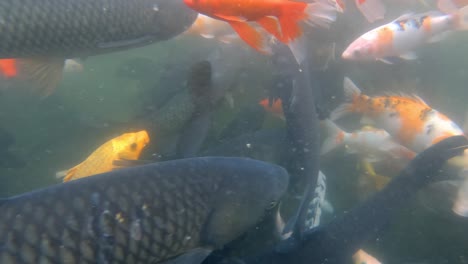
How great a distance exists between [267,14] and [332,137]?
2089 millimetres

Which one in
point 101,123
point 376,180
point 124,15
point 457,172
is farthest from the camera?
point 101,123

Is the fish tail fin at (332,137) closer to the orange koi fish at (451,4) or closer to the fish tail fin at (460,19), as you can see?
the fish tail fin at (460,19)

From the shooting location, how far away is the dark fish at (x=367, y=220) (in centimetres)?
291

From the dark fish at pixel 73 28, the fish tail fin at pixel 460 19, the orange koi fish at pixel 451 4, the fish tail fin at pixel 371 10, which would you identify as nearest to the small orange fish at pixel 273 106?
the dark fish at pixel 73 28

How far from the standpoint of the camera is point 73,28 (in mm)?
2898

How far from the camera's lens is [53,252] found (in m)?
→ 1.66

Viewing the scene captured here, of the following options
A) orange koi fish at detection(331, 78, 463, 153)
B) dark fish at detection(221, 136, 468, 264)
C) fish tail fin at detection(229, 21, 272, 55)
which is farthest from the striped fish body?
orange koi fish at detection(331, 78, 463, 153)

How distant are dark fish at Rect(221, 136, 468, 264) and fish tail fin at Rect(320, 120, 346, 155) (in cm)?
89

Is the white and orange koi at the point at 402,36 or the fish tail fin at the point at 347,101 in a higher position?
the white and orange koi at the point at 402,36

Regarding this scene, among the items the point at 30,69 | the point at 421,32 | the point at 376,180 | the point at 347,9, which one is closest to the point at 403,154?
the point at 376,180

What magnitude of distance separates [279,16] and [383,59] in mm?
2329

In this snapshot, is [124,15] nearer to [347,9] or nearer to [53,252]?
[53,252]

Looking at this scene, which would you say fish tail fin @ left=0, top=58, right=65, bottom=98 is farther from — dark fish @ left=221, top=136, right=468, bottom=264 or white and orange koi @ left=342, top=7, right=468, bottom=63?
white and orange koi @ left=342, top=7, right=468, bottom=63

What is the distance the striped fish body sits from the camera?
8.93 ft
